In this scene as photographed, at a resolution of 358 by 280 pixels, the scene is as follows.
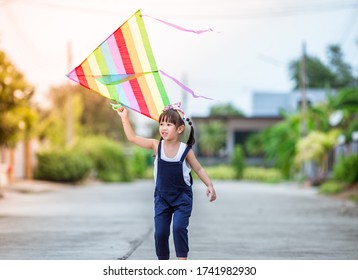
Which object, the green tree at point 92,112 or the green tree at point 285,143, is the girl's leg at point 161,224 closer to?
the green tree at point 285,143

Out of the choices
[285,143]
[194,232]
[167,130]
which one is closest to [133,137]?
[167,130]

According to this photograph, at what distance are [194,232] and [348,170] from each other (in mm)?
13912

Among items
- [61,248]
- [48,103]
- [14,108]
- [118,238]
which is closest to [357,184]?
[14,108]

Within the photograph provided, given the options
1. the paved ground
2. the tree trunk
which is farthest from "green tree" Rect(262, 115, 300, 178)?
the paved ground

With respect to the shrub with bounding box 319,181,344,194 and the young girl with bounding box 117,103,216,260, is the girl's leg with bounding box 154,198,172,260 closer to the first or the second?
the young girl with bounding box 117,103,216,260

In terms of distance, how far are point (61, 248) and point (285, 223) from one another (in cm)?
555

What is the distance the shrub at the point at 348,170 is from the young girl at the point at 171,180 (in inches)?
731

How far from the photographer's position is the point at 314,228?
41.5ft

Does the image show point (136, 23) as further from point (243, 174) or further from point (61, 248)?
point (243, 174)

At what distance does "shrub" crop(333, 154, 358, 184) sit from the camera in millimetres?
24391

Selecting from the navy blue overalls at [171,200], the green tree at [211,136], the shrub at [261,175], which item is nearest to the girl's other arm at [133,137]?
the navy blue overalls at [171,200]

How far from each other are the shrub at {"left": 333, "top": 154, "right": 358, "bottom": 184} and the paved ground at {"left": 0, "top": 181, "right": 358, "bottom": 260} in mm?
5978

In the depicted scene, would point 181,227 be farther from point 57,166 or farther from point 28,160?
point 57,166

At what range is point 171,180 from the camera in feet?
20.6
